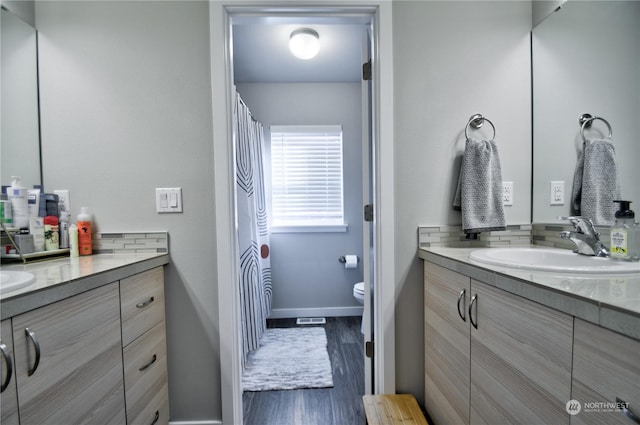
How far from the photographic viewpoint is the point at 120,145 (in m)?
1.33

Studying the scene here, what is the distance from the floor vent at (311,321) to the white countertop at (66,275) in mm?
1706

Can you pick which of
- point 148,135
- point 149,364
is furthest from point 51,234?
point 149,364

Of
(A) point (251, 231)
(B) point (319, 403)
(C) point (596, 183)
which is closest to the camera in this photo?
(C) point (596, 183)

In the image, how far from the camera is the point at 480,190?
1276 millimetres

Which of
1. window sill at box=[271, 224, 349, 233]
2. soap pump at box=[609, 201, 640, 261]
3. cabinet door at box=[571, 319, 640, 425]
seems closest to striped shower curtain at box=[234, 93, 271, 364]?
window sill at box=[271, 224, 349, 233]

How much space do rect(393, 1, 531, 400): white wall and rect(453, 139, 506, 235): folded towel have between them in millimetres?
87

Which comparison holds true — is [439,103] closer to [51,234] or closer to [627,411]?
[627,411]

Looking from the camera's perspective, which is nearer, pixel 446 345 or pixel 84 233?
pixel 446 345

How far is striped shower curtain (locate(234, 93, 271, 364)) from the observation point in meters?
1.94

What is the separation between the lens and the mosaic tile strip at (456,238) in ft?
4.48

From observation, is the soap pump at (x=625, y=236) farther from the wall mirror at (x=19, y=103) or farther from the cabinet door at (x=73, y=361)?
the wall mirror at (x=19, y=103)

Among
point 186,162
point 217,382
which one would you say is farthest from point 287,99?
point 217,382

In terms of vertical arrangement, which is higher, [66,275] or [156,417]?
[66,275]

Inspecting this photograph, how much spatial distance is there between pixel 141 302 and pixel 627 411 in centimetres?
138
